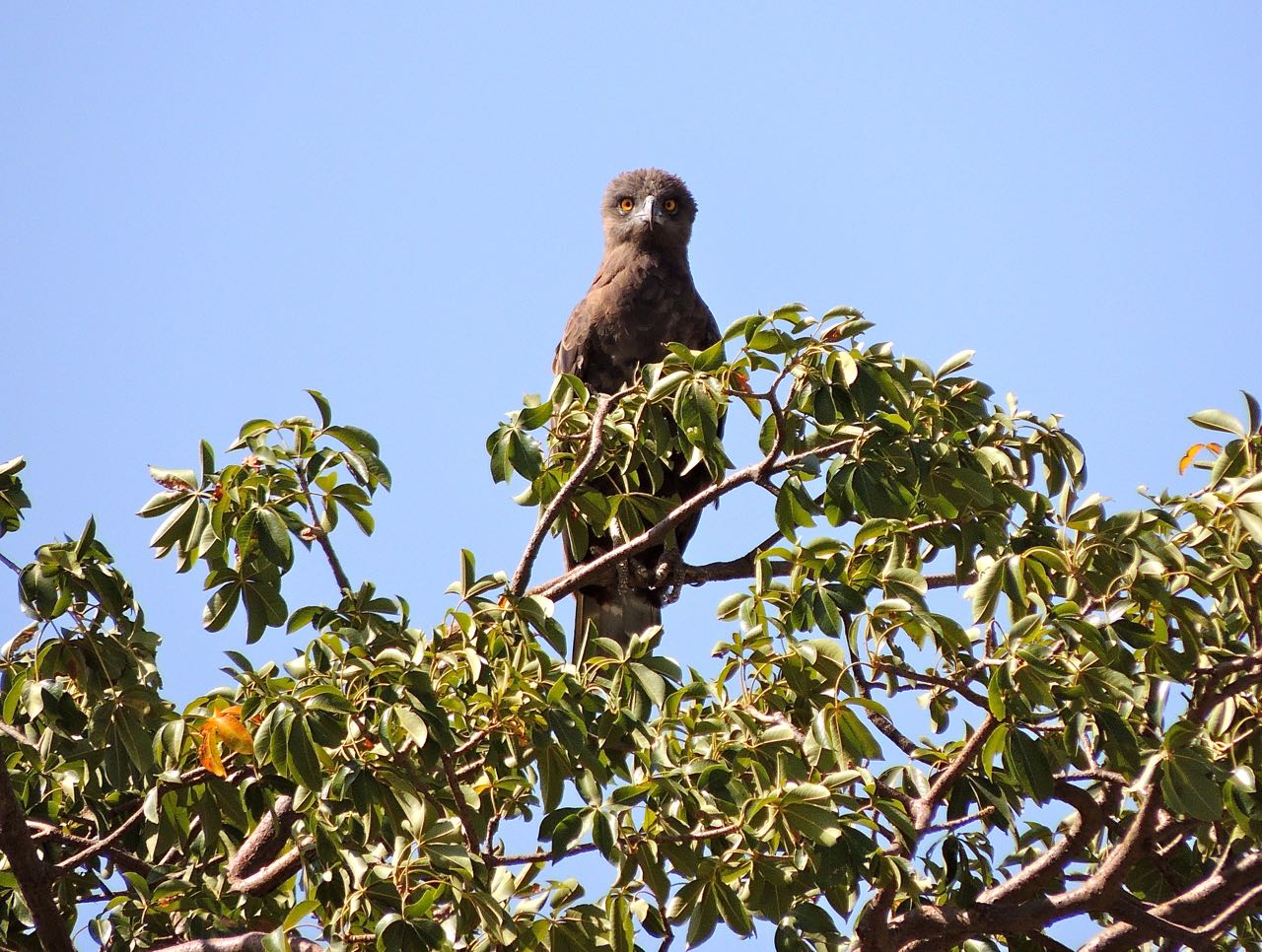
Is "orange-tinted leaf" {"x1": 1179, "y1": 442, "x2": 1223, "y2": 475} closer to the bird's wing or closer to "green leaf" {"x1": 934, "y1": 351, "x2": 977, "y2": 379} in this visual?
"green leaf" {"x1": 934, "y1": 351, "x2": 977, "y2": 379}

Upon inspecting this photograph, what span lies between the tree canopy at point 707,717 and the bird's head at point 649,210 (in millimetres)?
3135

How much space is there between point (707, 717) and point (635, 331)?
2.96 m

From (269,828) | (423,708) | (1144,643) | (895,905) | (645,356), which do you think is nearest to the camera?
(423,708)

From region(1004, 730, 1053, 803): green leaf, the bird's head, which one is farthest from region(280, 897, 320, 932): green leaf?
the bird's head

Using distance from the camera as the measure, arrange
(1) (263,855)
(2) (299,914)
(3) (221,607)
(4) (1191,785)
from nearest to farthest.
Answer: (4) (1191,785) → (2) (299,914) → (3) (221,607) → (1) (263,855)

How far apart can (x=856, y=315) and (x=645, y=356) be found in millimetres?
2686

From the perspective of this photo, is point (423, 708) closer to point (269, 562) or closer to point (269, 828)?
point (269, 562)

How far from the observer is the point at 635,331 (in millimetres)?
5617

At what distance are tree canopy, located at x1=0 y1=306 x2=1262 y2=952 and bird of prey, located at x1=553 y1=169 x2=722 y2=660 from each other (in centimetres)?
190

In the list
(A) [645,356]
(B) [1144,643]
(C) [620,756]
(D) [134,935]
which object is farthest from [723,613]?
(A) [645,356]

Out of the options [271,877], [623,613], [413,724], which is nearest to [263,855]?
[271,877]

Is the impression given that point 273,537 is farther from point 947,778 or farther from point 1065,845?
point 1065,845

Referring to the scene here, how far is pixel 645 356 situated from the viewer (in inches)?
219

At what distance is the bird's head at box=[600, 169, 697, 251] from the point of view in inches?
247
